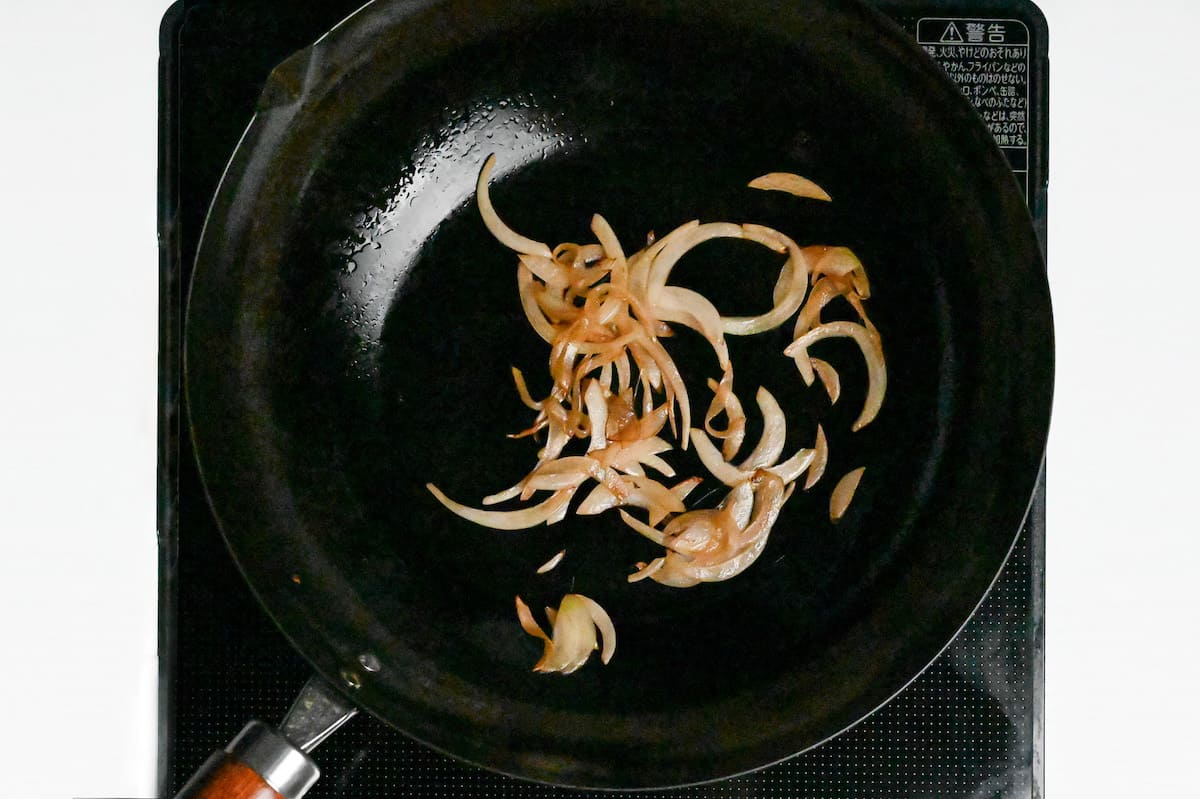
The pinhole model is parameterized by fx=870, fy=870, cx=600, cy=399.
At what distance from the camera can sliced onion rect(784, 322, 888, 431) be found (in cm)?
81

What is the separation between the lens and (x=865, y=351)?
2.69 ft

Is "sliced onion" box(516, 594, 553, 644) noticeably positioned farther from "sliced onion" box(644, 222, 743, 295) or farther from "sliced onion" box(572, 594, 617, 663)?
"sliced onion" box(644, 222, 743, 295)

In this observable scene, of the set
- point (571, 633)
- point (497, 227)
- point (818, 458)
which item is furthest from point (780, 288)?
point (571, 633)

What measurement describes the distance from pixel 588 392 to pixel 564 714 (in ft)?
0.98

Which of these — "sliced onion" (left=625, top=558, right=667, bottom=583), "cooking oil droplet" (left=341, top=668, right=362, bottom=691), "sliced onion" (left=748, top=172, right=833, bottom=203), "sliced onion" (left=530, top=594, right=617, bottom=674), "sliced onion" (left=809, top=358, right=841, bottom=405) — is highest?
"sliced onion" (left=748, top=172, right=833, bottom=203)

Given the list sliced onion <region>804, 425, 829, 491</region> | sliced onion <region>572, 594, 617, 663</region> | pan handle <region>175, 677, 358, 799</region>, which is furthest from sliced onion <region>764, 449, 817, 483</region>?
pan handle <region>175, 677, 358, 799</region>

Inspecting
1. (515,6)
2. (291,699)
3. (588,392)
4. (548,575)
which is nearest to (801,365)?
(588,392)

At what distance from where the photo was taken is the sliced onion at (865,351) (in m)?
0.81

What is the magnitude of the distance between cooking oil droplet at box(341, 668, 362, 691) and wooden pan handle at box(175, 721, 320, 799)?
67 mm

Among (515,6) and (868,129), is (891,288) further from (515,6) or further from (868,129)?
(515,6)

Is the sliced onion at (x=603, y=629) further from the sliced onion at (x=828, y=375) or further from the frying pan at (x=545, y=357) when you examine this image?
the sliced onion at (x=828, y=375)

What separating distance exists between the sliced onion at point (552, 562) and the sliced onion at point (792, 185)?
15.7 inches

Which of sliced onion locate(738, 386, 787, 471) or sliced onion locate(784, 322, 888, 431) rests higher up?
sliced onion locate(784, 322, 888, 431)

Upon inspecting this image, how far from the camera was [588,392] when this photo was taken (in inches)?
31.5
